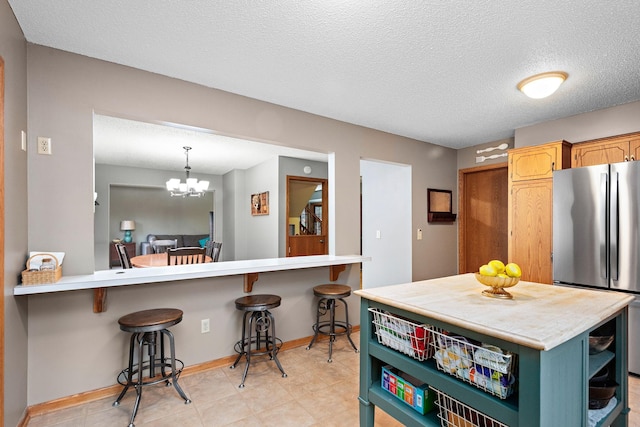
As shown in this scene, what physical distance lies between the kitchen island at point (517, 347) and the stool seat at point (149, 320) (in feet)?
4.38

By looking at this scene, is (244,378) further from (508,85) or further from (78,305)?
(508,85)

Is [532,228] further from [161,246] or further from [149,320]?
[161,246]

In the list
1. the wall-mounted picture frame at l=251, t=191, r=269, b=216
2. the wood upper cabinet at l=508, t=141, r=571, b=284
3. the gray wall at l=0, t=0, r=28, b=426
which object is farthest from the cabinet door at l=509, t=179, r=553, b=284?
the gray wall at l=0, t=0, r=28, b=426

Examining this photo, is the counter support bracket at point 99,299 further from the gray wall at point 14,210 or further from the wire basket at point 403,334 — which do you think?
the wire basket at point 403,334

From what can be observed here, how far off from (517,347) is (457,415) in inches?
18.2

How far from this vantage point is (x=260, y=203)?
610 cm

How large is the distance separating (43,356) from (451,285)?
2.69 m

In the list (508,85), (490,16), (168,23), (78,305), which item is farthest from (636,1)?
(78,305)

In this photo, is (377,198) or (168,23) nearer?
(168,23)

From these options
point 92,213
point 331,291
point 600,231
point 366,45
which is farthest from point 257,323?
point 600,231

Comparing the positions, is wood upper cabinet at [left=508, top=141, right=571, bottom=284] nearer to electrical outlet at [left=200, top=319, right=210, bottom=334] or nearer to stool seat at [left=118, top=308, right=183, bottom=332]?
electrical outlet at [left=200, top=319, right=210, bottom=334]

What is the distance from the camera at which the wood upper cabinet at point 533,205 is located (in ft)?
10.8

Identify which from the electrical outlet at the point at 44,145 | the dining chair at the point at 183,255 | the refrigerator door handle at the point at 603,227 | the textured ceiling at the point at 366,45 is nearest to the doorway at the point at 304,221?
the dining chair at the point at 183,255

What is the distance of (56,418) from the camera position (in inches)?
79.9
